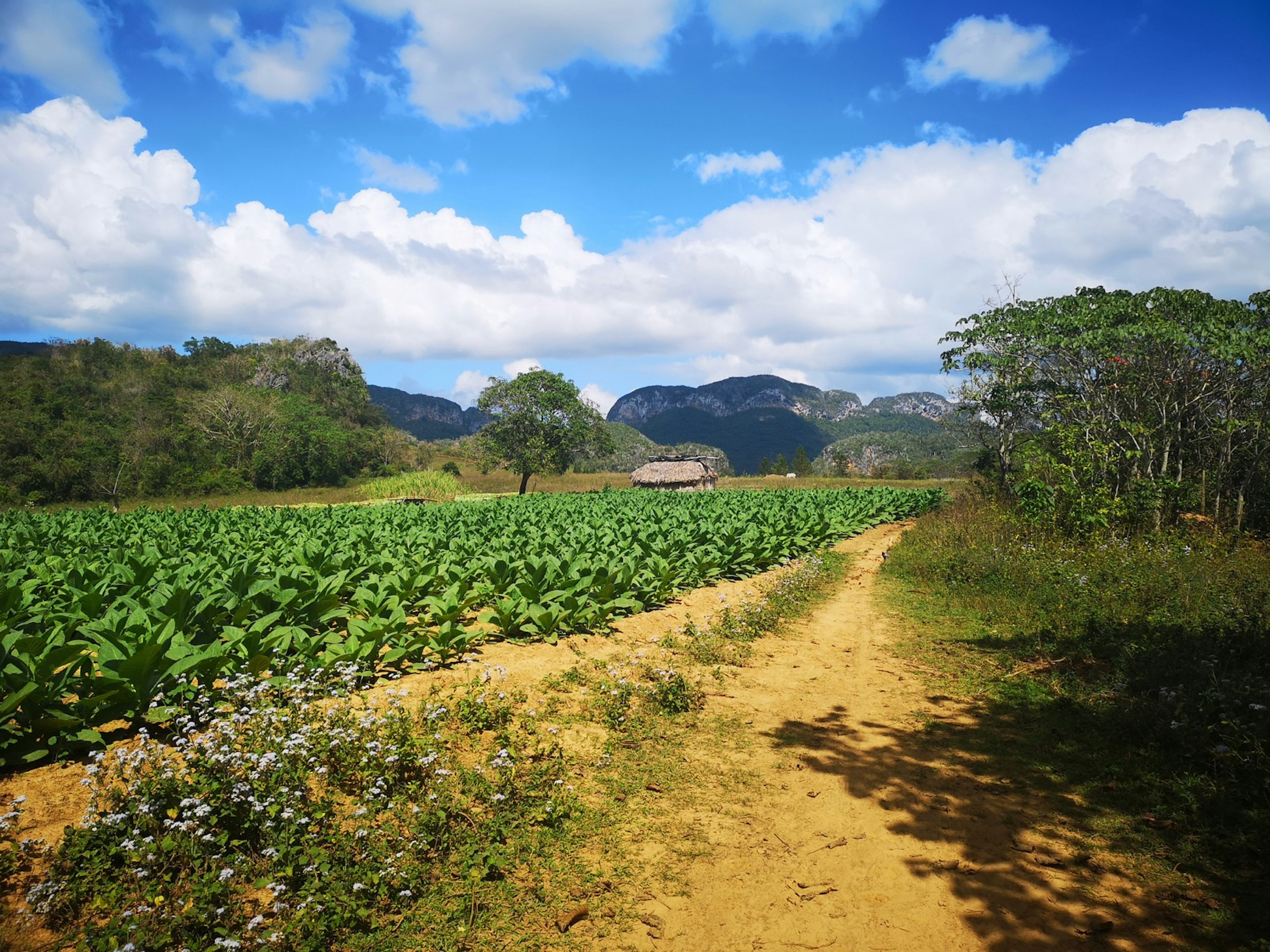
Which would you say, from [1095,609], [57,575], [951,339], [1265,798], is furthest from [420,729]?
[951,339]

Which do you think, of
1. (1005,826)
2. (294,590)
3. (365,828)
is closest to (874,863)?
(1005,826)

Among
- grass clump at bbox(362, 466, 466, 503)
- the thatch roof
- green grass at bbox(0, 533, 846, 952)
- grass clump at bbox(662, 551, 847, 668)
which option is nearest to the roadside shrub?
grass clump at bbox(662, 551, 847, 668)

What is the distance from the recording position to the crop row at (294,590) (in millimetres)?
4406

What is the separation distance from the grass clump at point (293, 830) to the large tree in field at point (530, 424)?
3829 cm

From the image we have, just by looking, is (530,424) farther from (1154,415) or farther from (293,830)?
(293,830)

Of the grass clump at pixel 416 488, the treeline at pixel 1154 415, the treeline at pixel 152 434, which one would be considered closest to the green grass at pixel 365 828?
A: the treeline at pixel 1154 415

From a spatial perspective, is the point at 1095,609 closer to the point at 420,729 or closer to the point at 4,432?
the point at 420,729

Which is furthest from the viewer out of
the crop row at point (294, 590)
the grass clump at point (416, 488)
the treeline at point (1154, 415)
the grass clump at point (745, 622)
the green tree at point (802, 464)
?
the green tree at point (802, 464)

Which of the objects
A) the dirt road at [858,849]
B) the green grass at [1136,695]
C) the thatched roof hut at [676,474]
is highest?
the thatched roof hut at [676,474]

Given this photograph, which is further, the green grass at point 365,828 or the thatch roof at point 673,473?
the thatch roof at point 673,473

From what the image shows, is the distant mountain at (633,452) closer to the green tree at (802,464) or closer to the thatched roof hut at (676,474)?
the green tree at (802,464)

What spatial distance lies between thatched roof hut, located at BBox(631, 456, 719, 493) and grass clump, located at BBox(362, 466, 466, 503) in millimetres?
12736

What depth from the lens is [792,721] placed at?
5.82 metres

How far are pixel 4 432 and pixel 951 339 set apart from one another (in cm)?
6121
